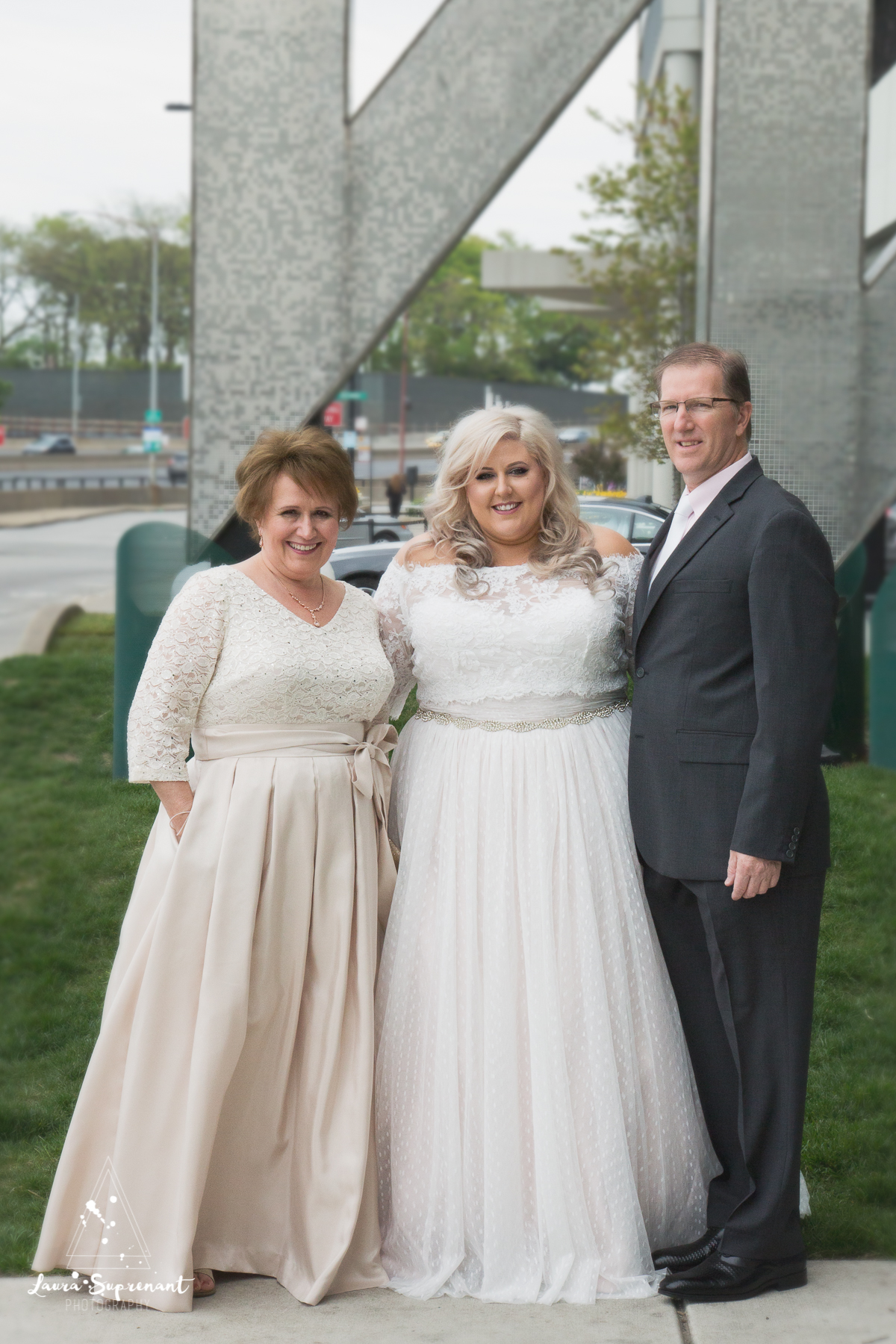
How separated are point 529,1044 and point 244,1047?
68 centimetres

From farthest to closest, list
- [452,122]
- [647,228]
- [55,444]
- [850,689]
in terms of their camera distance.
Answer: [55,444]
[647,228]
[850,689]
[452,122]

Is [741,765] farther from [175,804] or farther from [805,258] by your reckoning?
[805,258]

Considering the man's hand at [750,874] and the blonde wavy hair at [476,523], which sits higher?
the blonde wavy hair at [476,523]

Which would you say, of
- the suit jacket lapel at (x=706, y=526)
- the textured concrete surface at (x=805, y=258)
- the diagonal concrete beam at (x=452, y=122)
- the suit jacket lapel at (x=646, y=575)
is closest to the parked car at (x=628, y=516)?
the suit jacket lapel at (x=646, y=575)

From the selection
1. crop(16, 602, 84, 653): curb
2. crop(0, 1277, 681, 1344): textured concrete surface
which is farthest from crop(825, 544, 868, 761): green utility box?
crop(16, 602, 84, 653): curb

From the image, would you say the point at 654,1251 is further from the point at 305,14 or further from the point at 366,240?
the point at 305,14

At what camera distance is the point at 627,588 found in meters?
3.24

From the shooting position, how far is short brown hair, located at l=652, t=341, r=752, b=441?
2.86m

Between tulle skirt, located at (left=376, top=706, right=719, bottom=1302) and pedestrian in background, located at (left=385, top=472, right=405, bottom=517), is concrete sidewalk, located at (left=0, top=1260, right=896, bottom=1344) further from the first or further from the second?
pedestrian in background, located at (left=385, top=472, right=405, bottom=517)

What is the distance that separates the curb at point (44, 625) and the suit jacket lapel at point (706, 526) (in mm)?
5344

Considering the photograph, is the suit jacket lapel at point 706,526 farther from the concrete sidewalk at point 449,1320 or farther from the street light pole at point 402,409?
the street light pole at point 402,409

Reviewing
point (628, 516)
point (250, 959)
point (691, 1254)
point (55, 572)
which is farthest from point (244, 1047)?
point (55, 572)

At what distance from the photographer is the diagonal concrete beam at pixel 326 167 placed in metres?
4.43

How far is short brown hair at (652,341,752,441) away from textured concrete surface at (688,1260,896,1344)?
6.75ft
